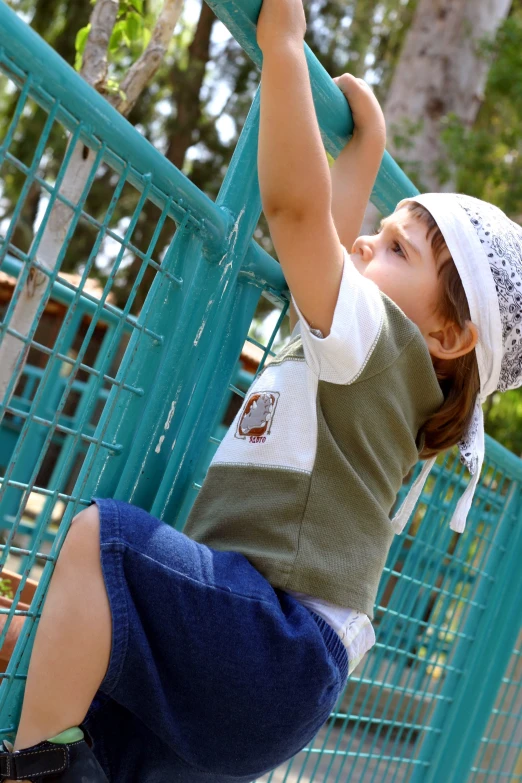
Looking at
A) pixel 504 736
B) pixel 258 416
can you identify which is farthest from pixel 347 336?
pixel 504 736

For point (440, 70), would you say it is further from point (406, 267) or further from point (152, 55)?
point (406, 267)

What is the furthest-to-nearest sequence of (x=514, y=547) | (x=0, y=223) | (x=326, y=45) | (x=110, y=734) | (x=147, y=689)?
(x=326, y=45) < (x=0, y=223) < (x=514, y=547) < (x=110, y=734) < (x=147, y=689)

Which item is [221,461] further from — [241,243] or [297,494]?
[241,243]

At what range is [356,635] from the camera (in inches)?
62.5

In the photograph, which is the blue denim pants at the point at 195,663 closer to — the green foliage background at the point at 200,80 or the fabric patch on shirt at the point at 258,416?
the fabric patch on shirt at the point at 258,416

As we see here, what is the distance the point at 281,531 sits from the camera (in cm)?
149

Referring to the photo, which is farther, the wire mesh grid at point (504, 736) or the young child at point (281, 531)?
the wire mesh grid at point (504, 736)

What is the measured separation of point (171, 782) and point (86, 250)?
1241cm

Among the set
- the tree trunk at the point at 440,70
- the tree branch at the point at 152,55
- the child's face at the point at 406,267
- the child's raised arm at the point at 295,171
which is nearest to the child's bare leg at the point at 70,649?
the child's raised arm at the point at 295,171

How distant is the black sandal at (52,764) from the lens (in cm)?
126

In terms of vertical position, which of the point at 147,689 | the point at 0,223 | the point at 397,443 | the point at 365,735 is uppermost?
the point at 0,223

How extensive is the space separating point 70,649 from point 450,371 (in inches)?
37.1

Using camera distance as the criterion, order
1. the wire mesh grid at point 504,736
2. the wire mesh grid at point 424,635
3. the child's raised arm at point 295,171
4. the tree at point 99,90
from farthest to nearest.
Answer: the wire mesh grid at point 504,736
the tree at point 99,90
the wire mesh grid at point 424,635
the child's raised arm at point 295,171

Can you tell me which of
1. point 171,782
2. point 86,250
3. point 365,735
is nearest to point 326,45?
point 86,250
